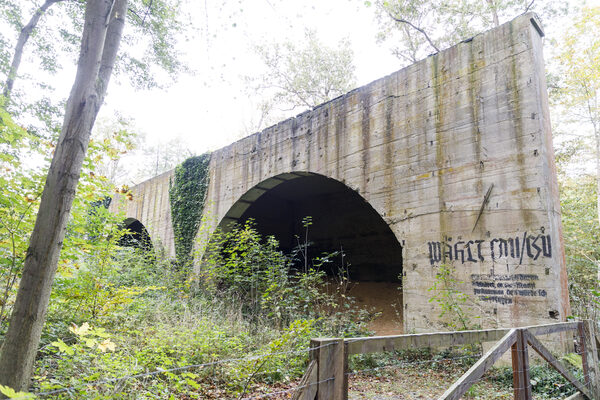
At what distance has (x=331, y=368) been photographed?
170 cm

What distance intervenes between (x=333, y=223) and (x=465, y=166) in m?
9.37

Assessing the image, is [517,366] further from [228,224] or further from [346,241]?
[346,241]

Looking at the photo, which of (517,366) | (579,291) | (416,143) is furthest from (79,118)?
(579,291)

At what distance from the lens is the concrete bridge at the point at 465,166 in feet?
15.1

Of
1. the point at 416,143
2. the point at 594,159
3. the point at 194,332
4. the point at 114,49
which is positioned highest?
the point at 594,159

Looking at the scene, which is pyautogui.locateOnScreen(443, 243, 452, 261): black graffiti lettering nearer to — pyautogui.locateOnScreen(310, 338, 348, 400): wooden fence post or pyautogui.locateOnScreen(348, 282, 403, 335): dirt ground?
pyautogui.locateOnScreen(348, 282, 403, 335): dirt ground

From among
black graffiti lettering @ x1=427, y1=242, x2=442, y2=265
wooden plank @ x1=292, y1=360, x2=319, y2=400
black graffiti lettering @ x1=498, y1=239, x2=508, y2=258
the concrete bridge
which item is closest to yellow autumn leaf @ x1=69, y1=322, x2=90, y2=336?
wooden plank @ x1=292, y1=360, x2=319, y2=400

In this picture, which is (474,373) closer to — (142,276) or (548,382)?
(548,382)

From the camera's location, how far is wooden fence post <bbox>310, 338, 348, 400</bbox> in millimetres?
1657

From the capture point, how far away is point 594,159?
1291 cm

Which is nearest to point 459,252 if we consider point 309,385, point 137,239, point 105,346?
point 309,385

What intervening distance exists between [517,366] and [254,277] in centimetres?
591

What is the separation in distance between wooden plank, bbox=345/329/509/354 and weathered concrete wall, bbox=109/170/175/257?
36.4 ft

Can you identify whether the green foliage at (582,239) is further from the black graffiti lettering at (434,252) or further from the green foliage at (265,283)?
the green foliage at (265,283)
